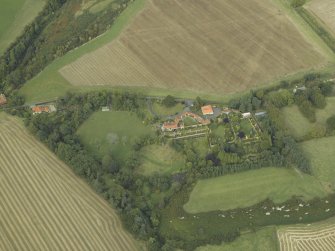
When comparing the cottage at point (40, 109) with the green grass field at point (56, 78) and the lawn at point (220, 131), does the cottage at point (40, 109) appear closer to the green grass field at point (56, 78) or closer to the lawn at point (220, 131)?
the green grass field at point (56, 78)

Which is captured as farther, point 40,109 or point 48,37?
point 48,37

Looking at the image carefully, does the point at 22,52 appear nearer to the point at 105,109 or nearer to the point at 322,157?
the point at 105,109

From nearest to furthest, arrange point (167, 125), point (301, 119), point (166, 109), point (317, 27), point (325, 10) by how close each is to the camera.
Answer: point (167, 125) → point (301, 119) → point (166, 109) → point (317, 27) → point (325, 10)

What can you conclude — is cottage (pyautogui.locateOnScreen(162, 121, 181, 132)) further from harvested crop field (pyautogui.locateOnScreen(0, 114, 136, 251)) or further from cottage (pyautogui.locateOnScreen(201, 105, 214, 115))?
harvested crop field (pyautogui.locateOnScreen(0, 114, 136, 251))

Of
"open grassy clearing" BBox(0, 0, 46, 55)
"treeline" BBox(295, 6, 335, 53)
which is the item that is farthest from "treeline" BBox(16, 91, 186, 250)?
"treeline" BBox(295, 6, 335, 53)

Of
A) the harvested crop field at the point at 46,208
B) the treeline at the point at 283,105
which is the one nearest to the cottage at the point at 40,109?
the harvested crop field at the point at 46,208

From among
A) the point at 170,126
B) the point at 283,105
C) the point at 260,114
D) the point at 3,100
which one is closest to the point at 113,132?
the point at 170,126
